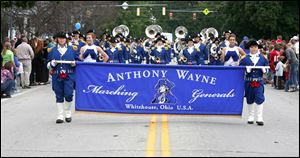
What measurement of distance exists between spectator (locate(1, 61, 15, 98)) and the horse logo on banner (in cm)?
739

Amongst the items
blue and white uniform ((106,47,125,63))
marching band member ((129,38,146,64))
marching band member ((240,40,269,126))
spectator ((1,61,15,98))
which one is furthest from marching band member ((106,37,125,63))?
marching band member ((240,40,269,126))

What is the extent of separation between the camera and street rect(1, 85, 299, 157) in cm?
905

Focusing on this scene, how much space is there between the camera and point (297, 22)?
193 ft

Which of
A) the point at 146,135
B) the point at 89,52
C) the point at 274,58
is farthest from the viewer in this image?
the point at 274,58

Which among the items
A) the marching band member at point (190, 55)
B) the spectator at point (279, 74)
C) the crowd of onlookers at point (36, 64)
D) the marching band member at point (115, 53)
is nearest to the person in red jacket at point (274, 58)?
the crowd of onlookers at point (36, 64)

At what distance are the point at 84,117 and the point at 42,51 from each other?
11.3 meters

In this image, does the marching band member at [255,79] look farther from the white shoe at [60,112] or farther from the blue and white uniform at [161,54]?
the blue and white uniform at [161,54]

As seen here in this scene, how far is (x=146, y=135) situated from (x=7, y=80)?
884 cm

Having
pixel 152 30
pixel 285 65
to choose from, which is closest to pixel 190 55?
pixel 285 65

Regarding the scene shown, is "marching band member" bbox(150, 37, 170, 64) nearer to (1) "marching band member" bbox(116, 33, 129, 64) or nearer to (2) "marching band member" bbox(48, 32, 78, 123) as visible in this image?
(1) "marching band member" bbox(116, 33, 129, 64)

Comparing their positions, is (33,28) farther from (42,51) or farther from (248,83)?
(248,83)

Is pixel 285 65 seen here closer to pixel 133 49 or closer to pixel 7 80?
pixel 133 49

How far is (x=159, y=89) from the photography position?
12.1m

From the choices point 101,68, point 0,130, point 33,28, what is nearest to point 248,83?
point 101,68
